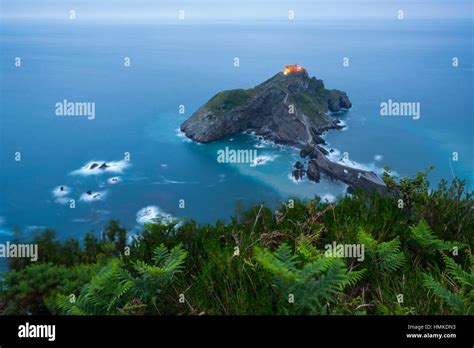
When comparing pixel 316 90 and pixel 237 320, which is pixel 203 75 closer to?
pixel 316 90

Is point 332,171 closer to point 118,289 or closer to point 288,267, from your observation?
point 288,267

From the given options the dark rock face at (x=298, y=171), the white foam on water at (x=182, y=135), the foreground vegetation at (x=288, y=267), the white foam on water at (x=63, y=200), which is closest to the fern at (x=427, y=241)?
the foreground vegetation at (x=288, y=267)

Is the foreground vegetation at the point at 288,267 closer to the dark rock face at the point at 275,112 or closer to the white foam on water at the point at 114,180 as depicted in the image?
the white foam on water at the point at 114,180

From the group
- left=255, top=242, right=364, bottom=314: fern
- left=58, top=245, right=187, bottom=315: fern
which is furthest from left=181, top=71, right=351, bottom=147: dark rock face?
left=255, top=242, right=364, bottom=314: fern

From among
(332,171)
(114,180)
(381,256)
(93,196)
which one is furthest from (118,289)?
(332,171)

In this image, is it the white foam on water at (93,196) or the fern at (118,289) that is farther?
the white foam on water at (93,196)

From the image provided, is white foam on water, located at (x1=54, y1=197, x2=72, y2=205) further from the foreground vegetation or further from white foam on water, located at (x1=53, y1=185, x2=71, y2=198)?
the foreground vegetation
